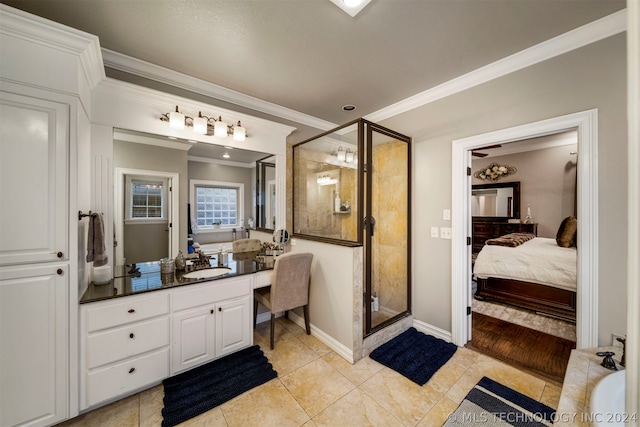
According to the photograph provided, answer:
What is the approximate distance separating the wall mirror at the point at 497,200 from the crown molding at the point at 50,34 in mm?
6951

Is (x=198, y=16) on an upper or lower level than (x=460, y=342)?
upper

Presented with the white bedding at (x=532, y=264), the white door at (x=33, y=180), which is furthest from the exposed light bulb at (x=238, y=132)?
the white bedding at (x=532, y=264)

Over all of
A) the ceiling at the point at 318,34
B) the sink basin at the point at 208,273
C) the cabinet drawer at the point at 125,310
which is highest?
the ceiling at the point at 318,34

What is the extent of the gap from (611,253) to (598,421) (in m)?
1.31

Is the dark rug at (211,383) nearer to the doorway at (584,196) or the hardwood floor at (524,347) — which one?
the hardwood floor at (524,347)

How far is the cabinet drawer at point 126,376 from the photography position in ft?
5.34

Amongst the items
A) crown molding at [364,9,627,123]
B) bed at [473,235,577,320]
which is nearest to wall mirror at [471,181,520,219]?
bed at [473,235,577,320]

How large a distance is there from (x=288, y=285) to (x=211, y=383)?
0.98 metres

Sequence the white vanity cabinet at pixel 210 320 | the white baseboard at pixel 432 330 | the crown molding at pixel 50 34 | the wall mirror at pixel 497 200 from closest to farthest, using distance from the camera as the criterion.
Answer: the crown molding at pixel 50 34
the white vanity cabinet at pixel 210 320
the white baseboard at pixel 432 330
the wall mirror at pixel 497 200

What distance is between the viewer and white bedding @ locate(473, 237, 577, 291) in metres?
2.95

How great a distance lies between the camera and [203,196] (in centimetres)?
256

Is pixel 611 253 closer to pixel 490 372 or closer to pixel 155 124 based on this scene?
pixel 490 372

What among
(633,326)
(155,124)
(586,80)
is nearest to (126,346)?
(155,124)

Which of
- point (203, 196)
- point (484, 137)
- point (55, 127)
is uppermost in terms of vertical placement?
point (484, 137)
